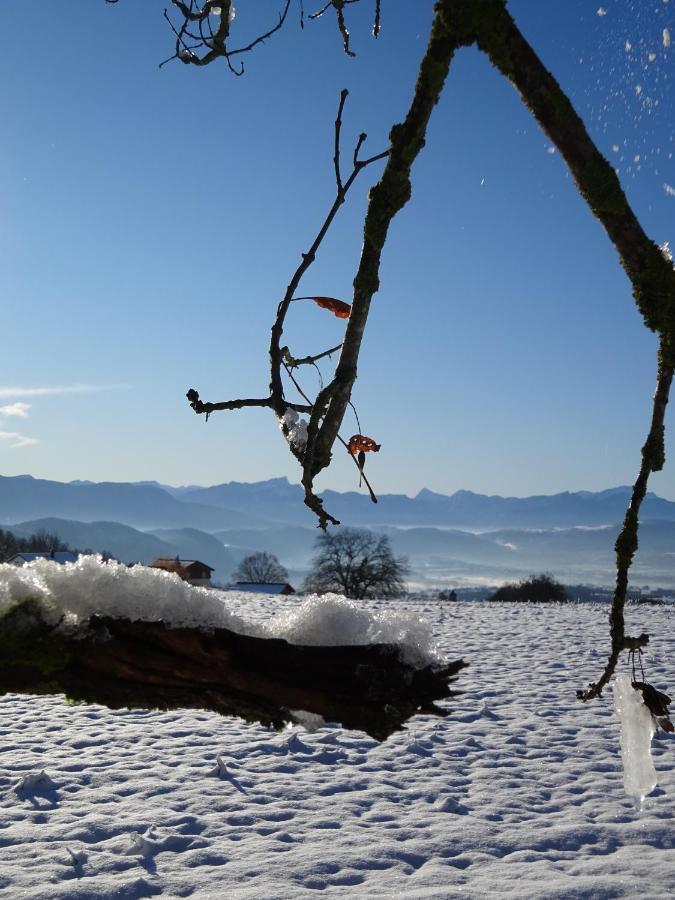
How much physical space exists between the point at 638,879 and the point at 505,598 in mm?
37836

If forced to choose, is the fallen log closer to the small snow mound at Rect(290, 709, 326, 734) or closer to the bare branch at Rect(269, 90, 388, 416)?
the small snow mound at Rect(290, 709, 326, 734)

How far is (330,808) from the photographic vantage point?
6574 millimetres

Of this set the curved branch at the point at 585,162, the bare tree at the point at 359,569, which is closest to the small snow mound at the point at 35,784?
the curved branch at the point at 585,162

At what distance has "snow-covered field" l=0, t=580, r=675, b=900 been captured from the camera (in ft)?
17.3

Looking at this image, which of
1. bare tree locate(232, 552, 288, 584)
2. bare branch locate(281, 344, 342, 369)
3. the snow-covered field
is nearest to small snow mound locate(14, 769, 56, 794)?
the snow-covered field

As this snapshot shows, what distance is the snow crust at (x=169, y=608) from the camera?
4.75ft

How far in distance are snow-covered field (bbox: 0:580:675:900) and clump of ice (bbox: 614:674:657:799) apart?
179 inches

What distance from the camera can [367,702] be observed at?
144 centimetres

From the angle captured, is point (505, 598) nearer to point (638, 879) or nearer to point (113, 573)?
point (638, 879)

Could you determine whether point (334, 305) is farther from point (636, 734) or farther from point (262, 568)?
point (262, 568)

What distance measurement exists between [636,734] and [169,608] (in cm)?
96

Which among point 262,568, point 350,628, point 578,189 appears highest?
point 578,189

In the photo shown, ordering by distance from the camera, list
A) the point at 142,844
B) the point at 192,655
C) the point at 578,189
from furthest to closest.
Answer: the point at 142,844 < the point at 192,655 < the point at 578,189

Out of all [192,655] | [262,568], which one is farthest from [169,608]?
[262,568]
